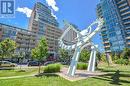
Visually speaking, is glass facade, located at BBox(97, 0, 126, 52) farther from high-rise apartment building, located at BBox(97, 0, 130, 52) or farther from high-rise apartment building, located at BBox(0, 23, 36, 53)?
high-rise apartment building, located at BBox(0, 23, 36, 53)

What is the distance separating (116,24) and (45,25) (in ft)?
152

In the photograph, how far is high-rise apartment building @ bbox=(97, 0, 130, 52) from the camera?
119000 mm

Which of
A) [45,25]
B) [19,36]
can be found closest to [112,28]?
[45,25]

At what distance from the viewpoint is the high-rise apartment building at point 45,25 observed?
138m

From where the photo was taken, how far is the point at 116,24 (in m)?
124

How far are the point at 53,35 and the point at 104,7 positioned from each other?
1538 inches

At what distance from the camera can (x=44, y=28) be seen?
14450 cm

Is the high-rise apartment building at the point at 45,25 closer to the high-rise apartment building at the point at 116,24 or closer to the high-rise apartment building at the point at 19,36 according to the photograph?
the high-rise apartment building at the point at 19,36

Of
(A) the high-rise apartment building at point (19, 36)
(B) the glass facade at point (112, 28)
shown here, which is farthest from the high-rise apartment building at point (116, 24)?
(A) the high-rise apartment building at point (19, 36)

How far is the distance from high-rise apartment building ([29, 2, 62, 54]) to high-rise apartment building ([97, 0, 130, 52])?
3343 centimetres

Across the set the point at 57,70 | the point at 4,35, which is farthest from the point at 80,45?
the point at 4,35

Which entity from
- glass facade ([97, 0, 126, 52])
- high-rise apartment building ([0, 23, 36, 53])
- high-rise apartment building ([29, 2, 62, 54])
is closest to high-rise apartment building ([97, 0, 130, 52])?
glass facade ([97, 0, 126, 52])

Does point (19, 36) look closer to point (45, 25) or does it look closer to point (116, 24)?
point (45, 25)

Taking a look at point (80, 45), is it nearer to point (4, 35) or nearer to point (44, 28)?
point (4, 35)
